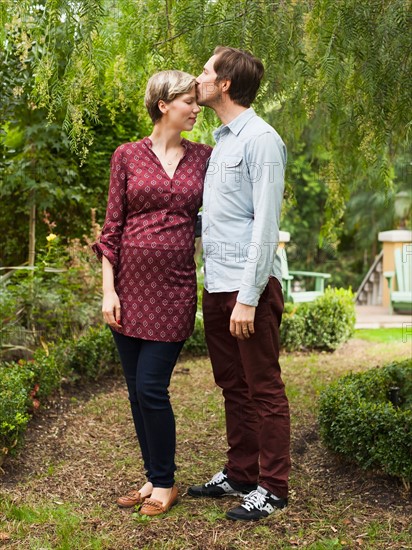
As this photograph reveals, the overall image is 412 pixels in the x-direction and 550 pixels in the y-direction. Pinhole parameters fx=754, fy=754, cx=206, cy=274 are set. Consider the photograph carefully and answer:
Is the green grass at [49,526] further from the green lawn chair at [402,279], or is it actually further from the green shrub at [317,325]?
the green lawn chair at [402,279]

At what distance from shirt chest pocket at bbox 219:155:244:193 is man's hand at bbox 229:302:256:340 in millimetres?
428

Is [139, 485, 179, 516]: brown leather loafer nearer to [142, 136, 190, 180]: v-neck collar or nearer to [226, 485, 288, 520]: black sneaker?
[226, 485, 288, 520]: black sneaker

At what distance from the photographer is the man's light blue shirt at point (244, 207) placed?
2.68 meters

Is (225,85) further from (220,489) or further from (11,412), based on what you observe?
(11,412)

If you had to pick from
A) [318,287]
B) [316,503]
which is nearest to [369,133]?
[316,503]

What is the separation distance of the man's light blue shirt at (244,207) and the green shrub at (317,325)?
456 centimetres

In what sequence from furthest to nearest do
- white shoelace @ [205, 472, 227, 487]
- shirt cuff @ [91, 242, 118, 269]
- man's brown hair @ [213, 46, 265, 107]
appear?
white shoelace @ [205, 472, 227, 487]
shirt cuff @ [91, 242, 118, 269]
man's brown hair @ [213, 46, 265, 107]

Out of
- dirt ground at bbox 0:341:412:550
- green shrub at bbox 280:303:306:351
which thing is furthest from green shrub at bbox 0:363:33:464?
green shrub at bbox 280:303:306:351

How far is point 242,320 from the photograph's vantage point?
8.83ft

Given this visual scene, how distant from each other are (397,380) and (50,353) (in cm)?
234

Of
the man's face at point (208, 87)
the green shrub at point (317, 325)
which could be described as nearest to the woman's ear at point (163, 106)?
the man's face at point (208, 87)

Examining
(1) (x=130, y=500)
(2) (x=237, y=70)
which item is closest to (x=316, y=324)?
(1) (x=130, y=500)

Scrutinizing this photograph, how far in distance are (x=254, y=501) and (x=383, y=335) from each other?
20.7 feet

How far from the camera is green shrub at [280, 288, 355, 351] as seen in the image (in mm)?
7391
